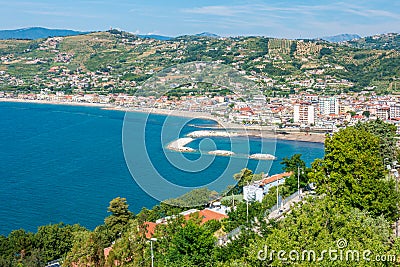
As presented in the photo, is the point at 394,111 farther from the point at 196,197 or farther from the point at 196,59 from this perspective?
the point at 196,197

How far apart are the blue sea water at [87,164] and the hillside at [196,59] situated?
962cm

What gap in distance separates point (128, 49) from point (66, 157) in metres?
33.8

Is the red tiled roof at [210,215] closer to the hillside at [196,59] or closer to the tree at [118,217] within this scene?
the tree at [118,217]

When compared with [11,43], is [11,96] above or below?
below

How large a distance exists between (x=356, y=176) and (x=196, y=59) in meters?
25.3

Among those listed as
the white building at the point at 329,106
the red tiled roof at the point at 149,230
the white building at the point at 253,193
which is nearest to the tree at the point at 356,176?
the white building at the point at 253,193

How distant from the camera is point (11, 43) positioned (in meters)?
54.2

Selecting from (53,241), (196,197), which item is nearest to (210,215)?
(196,197)

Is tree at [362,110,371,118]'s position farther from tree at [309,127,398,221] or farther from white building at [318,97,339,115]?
tree at [309,127,398,221]

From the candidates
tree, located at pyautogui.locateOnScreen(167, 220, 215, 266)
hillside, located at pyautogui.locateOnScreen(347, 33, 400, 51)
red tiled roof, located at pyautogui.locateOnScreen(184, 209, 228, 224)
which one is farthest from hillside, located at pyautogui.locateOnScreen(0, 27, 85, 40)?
tree, located at pyautogui.locateOnScreen(167, 220, 215, 266)

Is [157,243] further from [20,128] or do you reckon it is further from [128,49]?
[128,49]

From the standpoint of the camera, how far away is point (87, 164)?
1476cm

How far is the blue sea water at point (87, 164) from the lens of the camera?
18.6 feet

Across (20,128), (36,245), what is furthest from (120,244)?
(20,128)
